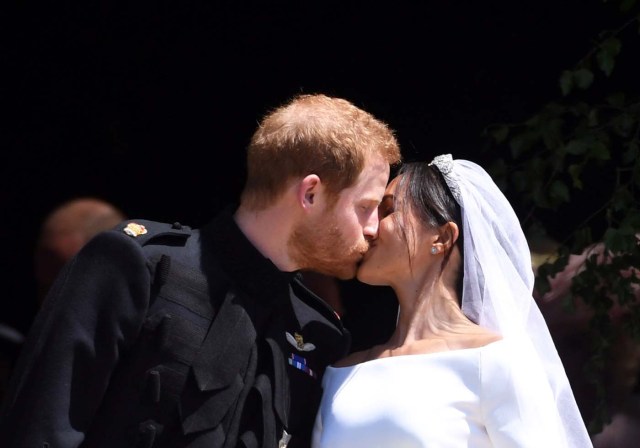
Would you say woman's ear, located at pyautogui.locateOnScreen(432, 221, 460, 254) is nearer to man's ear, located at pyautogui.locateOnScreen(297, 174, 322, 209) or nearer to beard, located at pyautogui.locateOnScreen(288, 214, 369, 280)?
beard, located at pyautogui.locateOnScreen(288, 214, 369, 280)

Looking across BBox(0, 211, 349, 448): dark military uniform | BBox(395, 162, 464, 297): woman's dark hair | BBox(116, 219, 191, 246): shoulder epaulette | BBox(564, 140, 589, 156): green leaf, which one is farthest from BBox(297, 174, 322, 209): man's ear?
Result: BBox(564, 140, 589, 156): green leaf

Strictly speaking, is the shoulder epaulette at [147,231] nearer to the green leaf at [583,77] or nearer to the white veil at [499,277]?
the white veil at [499,277]

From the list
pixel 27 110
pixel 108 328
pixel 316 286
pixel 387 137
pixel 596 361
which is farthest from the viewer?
pixel 27 110

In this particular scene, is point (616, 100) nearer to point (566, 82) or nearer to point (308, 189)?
point (566, 82)

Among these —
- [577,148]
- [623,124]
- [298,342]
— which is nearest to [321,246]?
[298,342]

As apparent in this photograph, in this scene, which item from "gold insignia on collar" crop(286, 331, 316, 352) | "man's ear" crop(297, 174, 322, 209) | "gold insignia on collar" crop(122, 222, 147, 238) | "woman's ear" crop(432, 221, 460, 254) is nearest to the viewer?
"gold insignia on collar" crop(122, 222, 147, 238)

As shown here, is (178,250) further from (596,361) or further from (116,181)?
(116,181)

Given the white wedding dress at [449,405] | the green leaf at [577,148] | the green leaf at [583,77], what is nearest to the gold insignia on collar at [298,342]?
the white wedding dress at [449,405]

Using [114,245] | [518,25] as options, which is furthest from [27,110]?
[114,245]

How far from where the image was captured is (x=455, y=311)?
3012 millimetres

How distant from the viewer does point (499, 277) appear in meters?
2.96

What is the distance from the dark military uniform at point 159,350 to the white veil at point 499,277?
1.74 ft

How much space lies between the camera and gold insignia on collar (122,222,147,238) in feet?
8.41

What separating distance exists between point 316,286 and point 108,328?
1.83 meters
